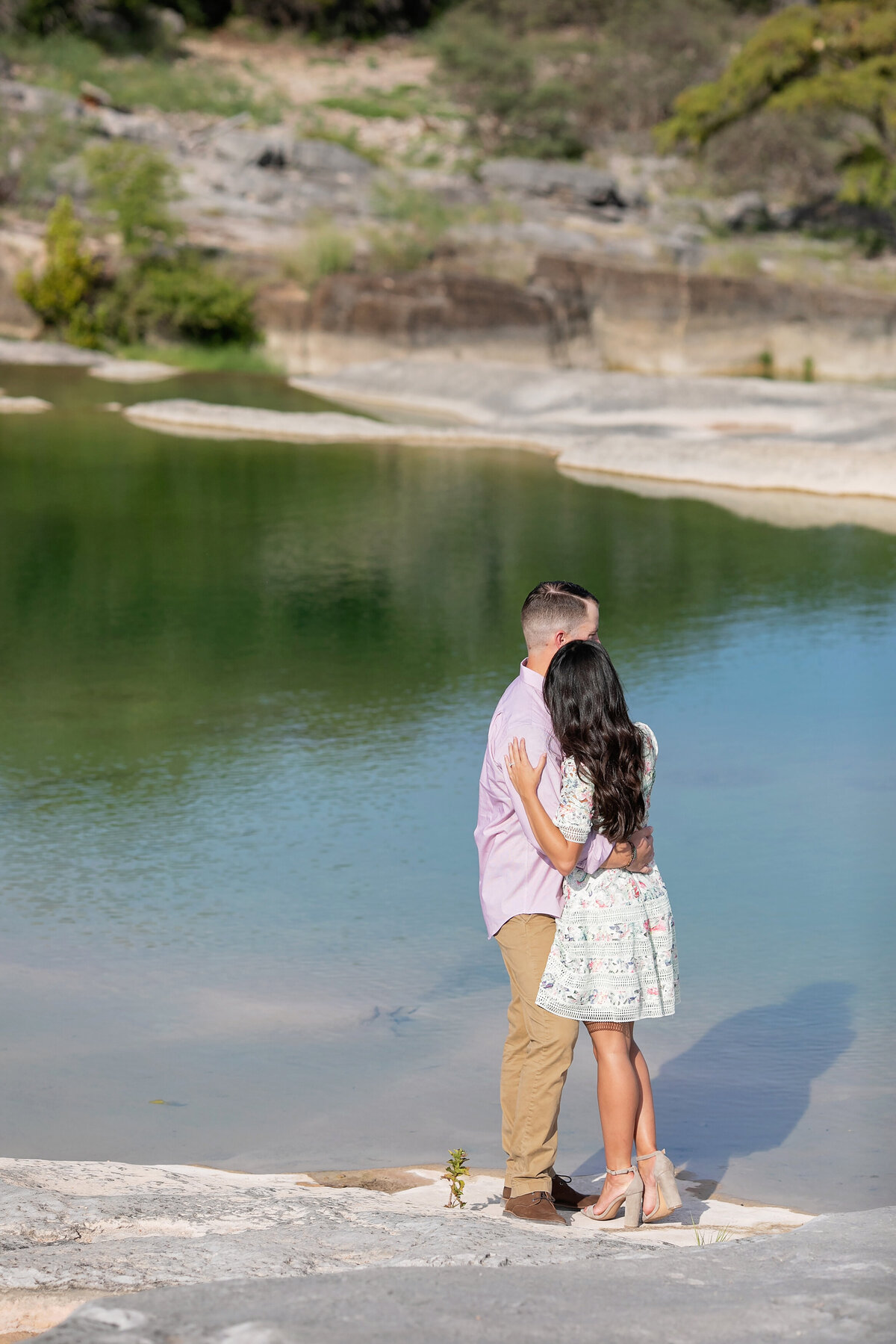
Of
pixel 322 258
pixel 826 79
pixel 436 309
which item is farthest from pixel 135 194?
pixel 826 79

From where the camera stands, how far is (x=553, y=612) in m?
2.93

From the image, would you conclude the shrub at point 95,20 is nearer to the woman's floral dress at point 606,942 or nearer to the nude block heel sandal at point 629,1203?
the woman's floral dress at point 606,942

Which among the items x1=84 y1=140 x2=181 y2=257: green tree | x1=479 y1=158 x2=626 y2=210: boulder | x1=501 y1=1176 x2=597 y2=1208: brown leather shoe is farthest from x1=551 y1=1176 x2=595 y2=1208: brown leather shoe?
x1=479 y1=158 x2=626 y2=210: boulder

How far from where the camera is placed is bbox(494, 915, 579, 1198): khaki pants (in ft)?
9.42

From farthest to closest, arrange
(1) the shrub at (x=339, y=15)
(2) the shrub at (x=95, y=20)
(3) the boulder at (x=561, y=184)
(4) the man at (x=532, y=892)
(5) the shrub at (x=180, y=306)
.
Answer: (1) the shrub at (x=339, y=15) → (2) the shrub at (x=95, y=20) → (3) the boulder at (x=561, y=184) → (5) the shrub at (x=180, y=306) → (4) the man at (x=532, y=892)

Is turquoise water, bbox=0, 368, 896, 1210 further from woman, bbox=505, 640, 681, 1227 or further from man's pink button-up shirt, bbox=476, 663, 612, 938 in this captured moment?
man's pink button-up shirt, bbox=476, 663, 612, 938

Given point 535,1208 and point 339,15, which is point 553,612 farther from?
point 339,15

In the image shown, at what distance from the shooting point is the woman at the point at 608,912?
277 centimetres

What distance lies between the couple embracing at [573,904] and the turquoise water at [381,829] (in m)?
0.54

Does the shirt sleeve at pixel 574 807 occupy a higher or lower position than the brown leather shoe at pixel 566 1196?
higher

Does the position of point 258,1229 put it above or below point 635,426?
below

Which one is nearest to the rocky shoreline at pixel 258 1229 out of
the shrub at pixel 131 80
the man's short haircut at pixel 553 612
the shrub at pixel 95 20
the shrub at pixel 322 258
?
the man's short haircut at pixel 553 612

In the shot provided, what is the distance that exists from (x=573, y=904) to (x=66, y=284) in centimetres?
2005

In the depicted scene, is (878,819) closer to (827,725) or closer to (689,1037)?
(827,725)
